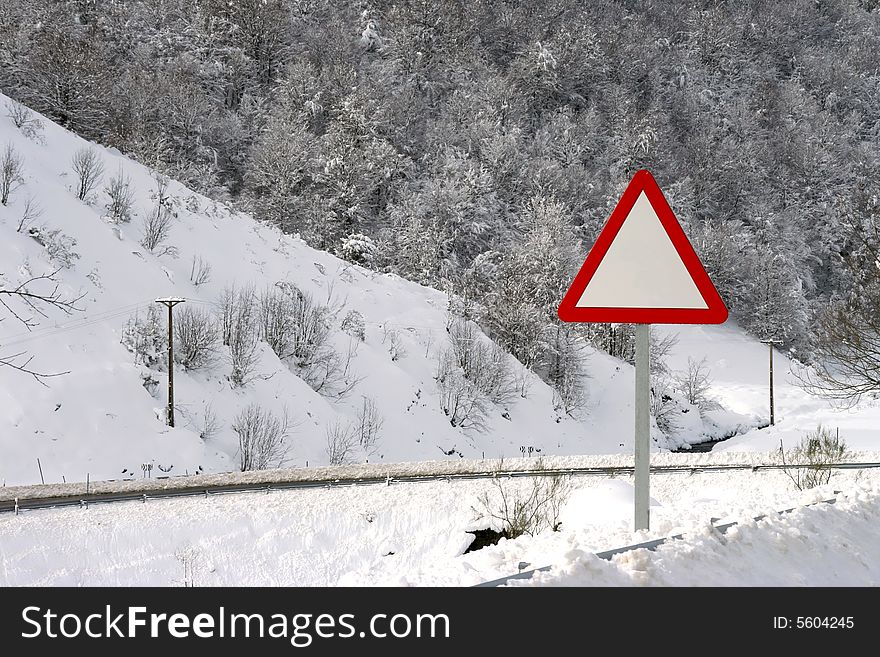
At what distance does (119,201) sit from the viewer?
3177 centimetres

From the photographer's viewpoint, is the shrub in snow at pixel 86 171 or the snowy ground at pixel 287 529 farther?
the shrub in snow at pixel 86 171

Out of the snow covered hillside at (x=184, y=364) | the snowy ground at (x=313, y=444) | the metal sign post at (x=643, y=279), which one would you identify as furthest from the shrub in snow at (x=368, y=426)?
the metal sign post at (x=643, y=279)

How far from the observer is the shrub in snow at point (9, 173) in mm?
26812

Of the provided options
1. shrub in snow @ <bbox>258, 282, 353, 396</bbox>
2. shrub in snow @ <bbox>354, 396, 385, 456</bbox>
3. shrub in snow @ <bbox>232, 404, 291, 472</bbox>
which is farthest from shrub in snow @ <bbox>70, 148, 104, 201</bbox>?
shrub in snow @ <bbox>354, 396, 385, 456</bbox>

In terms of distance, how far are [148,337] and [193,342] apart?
1.78 m

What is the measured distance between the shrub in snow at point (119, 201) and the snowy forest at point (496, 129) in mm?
8333

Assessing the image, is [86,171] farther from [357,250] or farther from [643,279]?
[643,279]

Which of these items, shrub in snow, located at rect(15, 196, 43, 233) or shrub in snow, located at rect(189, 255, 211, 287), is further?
shrub in snow, located at rect(189, 255, 211, 287)

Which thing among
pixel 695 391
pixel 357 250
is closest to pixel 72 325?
pixel 357 250

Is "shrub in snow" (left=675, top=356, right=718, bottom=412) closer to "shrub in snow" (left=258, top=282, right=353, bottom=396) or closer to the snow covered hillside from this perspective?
the snow covered hillside

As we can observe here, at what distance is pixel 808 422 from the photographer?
3962 centimetres

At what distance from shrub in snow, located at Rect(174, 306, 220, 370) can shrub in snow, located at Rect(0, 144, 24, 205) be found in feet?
23.5

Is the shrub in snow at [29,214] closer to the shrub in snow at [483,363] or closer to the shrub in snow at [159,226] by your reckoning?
the shrub in snow at [159,226]

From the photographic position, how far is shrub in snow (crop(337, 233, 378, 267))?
4588cm
